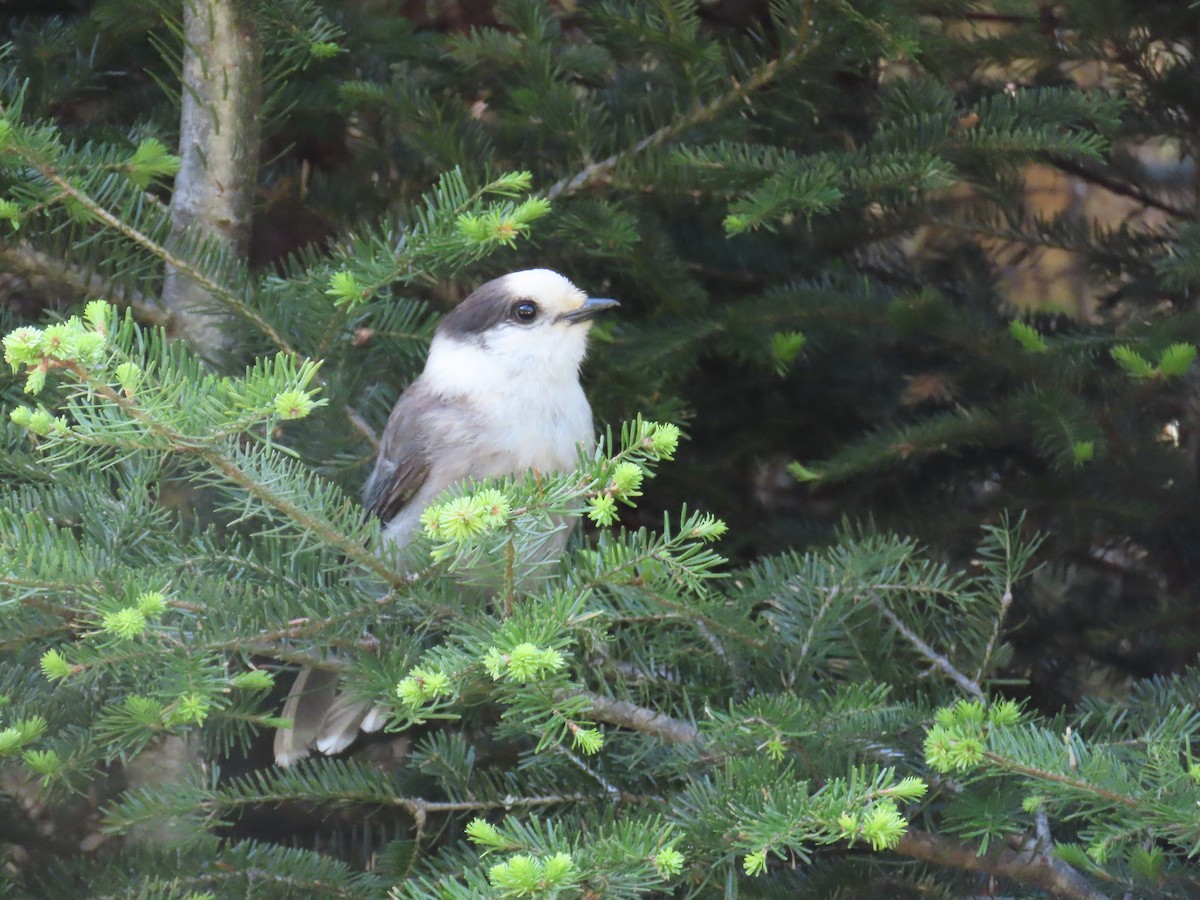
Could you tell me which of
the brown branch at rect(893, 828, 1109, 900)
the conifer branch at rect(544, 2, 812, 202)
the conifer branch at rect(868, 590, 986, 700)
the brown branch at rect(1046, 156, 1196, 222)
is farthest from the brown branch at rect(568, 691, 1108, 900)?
the brown branch at rect(1046, 156, 1196, 222)

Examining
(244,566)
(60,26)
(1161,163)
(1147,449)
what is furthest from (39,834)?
(1161,163)

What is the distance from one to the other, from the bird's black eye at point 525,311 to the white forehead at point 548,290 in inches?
0.6

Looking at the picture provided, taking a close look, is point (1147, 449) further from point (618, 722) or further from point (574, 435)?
point (618, 722)

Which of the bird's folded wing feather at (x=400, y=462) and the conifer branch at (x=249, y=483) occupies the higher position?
the conifer branch at (x=249, y=483)

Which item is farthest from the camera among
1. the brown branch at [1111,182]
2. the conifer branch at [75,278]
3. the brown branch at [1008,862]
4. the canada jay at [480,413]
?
the brown branch at [1111,182]

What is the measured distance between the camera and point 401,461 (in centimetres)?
292

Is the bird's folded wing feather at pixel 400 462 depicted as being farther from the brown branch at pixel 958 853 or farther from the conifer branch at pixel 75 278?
the brown branch at pixel 958 853

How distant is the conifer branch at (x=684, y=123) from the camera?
8.87 feet

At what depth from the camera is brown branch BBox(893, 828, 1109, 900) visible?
1.98 metres

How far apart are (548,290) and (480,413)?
319 mm

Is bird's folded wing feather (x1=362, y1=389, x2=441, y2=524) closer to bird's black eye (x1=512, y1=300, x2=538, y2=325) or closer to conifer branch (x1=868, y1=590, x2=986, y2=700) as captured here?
bird's black eye (x1=512, y1=300, x2=538, y2=325)

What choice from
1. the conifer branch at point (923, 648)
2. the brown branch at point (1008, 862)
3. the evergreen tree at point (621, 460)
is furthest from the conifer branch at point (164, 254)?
the brown branch at point (1008, 862)

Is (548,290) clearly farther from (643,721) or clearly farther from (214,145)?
(643,721)

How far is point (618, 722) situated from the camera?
209cm
